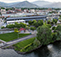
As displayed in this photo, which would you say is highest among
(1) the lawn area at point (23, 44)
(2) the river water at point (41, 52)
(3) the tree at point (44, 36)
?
(3) the tree at point (44, 36)

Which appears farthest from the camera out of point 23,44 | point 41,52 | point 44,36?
point 44,36

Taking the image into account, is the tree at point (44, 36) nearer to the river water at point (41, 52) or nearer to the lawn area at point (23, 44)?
the river water at point (41, 52)

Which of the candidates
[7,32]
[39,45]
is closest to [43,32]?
[39,45]

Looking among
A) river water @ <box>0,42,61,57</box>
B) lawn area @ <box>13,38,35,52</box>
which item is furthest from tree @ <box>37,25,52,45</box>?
lawn area @ <box>13,38,35,52</box>

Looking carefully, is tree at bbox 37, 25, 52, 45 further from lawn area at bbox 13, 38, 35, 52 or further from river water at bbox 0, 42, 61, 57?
lawn area at bbox 13, 38, 35, 52

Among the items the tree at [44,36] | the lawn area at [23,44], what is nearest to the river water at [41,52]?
the lawn area at [23,44]

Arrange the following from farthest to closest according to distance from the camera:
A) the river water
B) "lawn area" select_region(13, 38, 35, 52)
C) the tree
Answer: the tree → "lawn area" select_region(13, 38, 35, 52) → the river water

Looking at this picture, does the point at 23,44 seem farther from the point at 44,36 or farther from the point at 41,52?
the point at 44,36

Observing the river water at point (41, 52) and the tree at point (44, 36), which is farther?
the tree at point (44, 36)

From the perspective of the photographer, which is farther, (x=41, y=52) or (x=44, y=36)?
(x=44, y=36)

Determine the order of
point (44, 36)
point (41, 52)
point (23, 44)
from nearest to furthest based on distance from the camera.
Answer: point (41, 52)
point (23, 44)
point (44, 36)

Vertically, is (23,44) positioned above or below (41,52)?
above

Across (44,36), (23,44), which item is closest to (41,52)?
(44,36)
